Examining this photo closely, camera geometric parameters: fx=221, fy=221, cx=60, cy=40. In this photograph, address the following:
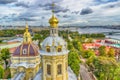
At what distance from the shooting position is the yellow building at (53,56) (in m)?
18.5

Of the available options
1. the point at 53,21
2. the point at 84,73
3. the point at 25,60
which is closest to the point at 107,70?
the point at 84,73

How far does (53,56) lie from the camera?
60.0ft

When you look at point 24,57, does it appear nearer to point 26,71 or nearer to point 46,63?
point 26,71

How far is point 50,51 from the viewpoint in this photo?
18469mm

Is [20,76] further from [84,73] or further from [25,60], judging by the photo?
[84,73]

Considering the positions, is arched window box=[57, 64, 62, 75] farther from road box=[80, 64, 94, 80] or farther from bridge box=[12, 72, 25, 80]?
road box=[80, 64, 94, 80]

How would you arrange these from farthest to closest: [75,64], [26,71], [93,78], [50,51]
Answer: [93,78], [75,64], [26,71], [50,51]

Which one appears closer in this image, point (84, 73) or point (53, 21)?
point (53, 21)

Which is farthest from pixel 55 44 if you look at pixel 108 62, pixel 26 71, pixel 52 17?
pixel 108 62

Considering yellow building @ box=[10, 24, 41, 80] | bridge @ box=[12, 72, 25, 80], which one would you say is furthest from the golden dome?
yellow building @ box=[10, 24, 41, 80]

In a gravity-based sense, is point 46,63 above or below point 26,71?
above

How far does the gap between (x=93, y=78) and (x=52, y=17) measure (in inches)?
843

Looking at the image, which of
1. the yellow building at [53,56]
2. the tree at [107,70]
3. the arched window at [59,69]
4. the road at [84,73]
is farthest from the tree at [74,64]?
the yellow building at [53,56]

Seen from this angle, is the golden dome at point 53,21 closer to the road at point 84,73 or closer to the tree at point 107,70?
the tree at point 107,70
